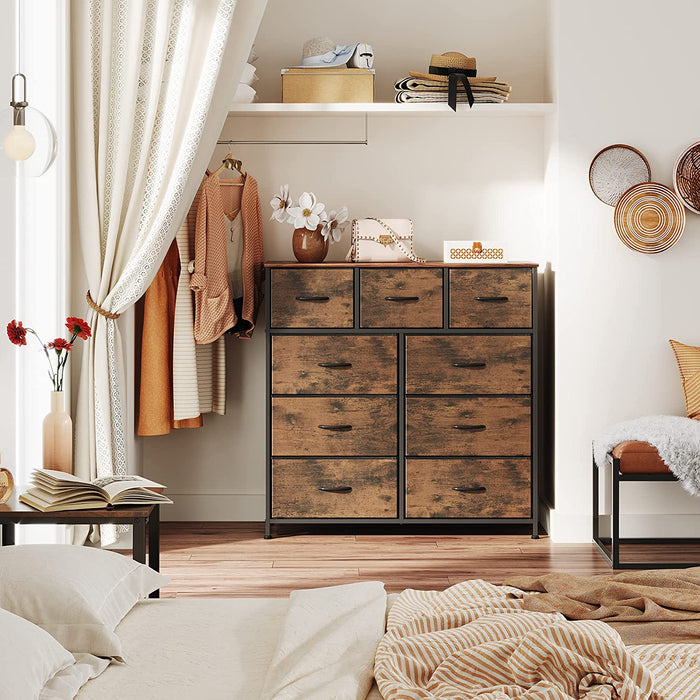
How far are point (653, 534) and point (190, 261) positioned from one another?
244cm

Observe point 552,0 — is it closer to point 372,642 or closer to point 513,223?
point 513,223

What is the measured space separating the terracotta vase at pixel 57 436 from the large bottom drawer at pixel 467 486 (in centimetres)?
170

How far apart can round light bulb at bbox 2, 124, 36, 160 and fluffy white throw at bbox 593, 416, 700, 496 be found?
2.52m

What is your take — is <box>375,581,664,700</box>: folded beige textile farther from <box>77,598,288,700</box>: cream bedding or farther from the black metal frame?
the black metal frame

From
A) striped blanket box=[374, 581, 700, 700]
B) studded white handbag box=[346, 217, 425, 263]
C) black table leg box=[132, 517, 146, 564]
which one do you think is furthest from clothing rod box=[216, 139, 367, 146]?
striped blanket box=[374, 581, 700, 700]

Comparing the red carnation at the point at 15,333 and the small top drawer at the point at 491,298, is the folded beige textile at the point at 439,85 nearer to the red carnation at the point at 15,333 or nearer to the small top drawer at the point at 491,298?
the small top drawer at the point at 491,298

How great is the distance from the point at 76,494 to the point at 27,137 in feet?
3.28

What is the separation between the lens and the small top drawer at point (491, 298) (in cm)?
397

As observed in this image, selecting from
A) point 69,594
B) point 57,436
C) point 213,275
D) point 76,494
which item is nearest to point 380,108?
point 213,275

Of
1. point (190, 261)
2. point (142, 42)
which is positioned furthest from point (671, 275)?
point (142, 42)

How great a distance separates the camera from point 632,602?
1853mm

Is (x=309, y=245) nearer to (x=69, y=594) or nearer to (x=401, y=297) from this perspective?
(x=401, y=297)

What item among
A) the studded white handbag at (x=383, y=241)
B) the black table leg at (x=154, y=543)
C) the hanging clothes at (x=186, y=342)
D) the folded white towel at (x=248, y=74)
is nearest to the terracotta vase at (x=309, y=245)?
the studded white handbag at (x=383, y=241)

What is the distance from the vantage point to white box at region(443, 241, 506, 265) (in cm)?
406
